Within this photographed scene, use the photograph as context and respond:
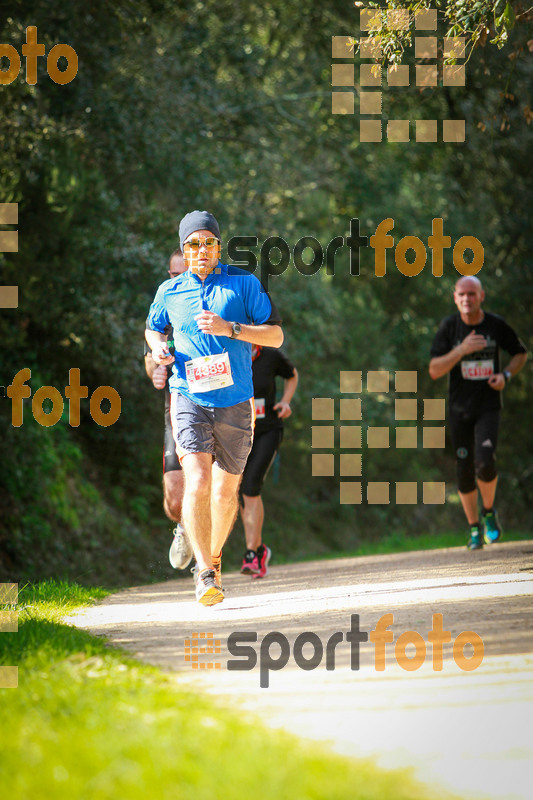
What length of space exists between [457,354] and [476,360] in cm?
31

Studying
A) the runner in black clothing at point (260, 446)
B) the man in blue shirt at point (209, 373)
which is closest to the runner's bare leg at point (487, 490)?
the runner in black clothing at point (260, 446)

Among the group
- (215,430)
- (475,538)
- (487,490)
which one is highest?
(215,430)

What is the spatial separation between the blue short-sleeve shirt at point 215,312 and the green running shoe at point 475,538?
370cm

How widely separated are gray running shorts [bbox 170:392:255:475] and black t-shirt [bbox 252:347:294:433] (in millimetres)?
2588

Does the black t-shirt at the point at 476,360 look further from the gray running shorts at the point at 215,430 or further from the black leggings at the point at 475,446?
the gray running shorts at the point at 215,430

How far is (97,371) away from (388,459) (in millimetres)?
8952

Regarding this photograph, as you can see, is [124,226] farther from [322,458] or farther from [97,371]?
[322,458]

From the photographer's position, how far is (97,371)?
14602mm

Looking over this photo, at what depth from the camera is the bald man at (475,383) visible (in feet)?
30.2

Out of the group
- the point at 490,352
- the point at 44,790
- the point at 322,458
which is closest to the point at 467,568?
the point at 490,352

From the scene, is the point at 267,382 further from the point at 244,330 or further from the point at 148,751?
the point at 148,751

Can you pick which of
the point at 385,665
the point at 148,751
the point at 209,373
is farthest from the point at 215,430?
the point at 148,751

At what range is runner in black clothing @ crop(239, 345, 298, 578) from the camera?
9023mm

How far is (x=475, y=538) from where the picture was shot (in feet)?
31.2
